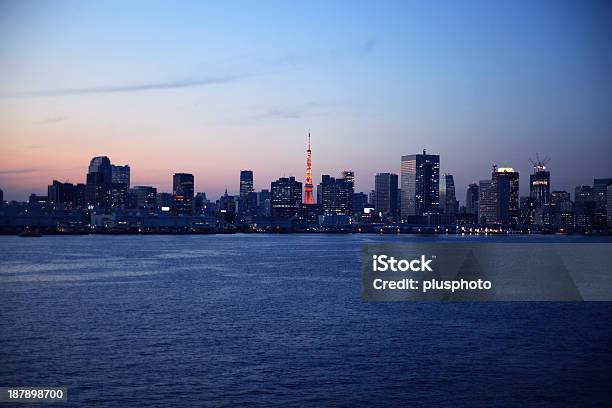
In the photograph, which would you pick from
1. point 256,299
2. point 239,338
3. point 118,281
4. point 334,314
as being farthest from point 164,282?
point 239,338

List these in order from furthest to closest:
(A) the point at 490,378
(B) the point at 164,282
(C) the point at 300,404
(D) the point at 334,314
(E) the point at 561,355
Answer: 1. (B) the point at 164,282
2. (D) the point at 334,314
3. (E) the point at 561,355
4. (A) the point at 490,378
5. (C) the point at 300,404

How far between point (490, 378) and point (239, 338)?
17.7m

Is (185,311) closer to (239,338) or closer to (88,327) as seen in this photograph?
(88,327)

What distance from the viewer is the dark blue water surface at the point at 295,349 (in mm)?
32625

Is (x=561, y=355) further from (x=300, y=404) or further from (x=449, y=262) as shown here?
(x=449, y=262)

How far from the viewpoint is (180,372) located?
35.8 m

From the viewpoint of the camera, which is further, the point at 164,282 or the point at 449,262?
the point at 449,262

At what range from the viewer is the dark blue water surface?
32625 mm

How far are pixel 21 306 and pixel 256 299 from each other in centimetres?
2211

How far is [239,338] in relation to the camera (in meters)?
45.3

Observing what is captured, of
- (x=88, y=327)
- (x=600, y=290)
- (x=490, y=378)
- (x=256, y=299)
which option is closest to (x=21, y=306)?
(x=88, y=327)

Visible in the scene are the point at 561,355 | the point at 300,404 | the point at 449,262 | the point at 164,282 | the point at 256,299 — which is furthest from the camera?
the point at 449,262

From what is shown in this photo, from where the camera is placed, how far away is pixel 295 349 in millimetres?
41875

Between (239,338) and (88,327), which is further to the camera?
(88,327)
